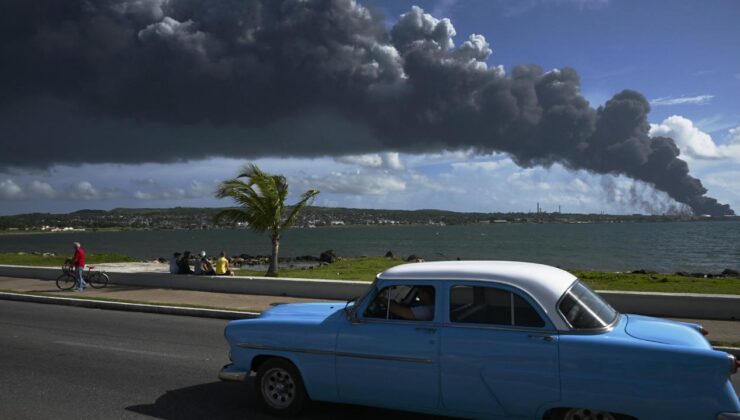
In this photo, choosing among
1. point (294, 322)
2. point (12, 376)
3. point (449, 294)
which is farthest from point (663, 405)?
point (12, 376)

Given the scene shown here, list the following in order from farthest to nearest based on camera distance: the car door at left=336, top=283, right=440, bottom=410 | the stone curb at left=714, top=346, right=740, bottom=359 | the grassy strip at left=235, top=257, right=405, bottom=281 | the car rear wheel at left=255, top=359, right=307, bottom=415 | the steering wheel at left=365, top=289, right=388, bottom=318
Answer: the grassy strip at left=235, top=257, right=405, bottom=281 < the stone curb at left=714, top=346, right=740, bottom=359 < the car rear wheel at left=255, top=359, right=307, bottom=415 < the steering wheel at left=365, top=289, right=388, bottom=318 < the car door at left=336, top=283, right=440, bottom=410

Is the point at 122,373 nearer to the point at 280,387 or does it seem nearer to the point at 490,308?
the point at 280,387

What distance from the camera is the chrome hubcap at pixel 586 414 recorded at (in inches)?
191

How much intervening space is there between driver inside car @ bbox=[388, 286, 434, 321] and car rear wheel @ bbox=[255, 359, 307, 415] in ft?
4.11

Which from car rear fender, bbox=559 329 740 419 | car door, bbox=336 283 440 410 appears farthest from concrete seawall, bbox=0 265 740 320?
car door, bbox=336 283 440 410

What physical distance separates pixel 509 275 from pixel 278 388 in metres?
2.60

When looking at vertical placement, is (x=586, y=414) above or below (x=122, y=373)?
above

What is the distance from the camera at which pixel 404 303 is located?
18.2ft

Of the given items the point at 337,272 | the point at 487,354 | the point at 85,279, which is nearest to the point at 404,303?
the point at 487,354

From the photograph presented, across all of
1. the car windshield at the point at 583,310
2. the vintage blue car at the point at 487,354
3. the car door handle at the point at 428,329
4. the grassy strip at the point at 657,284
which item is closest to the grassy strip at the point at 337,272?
the grassy strip at the point at 657,284

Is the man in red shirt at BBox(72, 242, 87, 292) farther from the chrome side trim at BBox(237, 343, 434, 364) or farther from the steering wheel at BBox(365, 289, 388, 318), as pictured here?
the steering wheel at BBox(365, 289, 388, 318)

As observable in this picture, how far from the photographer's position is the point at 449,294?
5383mm

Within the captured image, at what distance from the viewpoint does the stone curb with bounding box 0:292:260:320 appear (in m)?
13.0

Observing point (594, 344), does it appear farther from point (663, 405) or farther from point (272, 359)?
point (272, 359)
